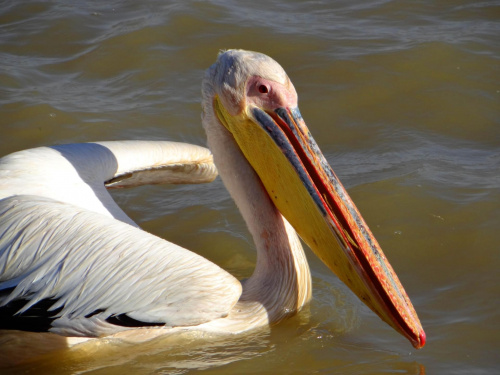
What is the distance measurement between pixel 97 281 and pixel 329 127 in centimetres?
273

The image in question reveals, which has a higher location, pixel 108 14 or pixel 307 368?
pixel 108 14

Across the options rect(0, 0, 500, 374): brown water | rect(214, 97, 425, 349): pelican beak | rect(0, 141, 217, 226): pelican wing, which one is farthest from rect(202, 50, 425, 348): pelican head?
rect(0, 141, 217, 226): pelican wing

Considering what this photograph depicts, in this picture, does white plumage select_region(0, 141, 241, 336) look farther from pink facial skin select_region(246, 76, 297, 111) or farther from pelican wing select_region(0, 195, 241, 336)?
pink facial skin select_region(246, 76, 297, 111)

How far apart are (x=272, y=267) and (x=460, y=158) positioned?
1.93 metres

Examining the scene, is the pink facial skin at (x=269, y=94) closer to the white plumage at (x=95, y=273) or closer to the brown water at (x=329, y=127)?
the white plumage at (x=95, y=273)

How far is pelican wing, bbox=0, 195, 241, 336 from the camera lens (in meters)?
3.22

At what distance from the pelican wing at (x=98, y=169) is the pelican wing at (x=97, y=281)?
20.4 inches

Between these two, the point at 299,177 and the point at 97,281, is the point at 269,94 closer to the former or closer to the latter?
the point at 299,177

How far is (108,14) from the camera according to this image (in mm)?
7148

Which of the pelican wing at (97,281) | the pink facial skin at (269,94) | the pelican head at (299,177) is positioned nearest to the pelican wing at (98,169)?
the pelican wing at (97,281)

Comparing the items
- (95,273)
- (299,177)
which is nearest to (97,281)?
(95,273)

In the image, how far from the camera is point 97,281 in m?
3.27

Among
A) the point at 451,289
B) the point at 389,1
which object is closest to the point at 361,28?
the point at 389,1

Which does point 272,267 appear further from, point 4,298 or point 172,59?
point 172,59
